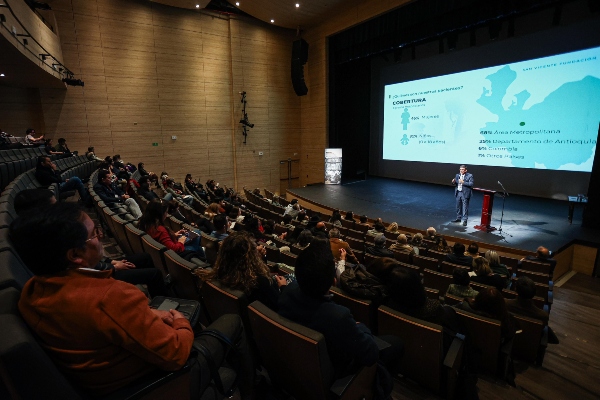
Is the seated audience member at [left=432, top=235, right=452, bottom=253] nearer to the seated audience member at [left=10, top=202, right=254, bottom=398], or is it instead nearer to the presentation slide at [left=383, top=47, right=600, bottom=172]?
the seated audience member at [left=10, top=202, right=254, bottom=398]

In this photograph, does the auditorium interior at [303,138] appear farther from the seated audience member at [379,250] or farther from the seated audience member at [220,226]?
the seated audience member at [220,226]

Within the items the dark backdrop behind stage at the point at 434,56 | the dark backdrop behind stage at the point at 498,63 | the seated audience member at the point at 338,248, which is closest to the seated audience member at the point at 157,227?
the seated audience member at the point at 338,248

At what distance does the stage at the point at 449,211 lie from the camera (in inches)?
247

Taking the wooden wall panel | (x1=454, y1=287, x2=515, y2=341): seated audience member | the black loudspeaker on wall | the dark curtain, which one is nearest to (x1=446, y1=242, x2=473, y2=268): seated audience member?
(x1=454, y1=287, x2=515, y2=341): seated audience member

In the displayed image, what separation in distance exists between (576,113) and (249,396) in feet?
34.1

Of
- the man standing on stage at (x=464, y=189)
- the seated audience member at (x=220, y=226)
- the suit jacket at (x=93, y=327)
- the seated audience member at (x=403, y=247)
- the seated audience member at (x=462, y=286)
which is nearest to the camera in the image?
the suit jacket at (x=93, y=327)

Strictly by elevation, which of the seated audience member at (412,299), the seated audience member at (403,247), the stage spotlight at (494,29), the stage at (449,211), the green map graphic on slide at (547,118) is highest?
the stage spotlight at (494,29)

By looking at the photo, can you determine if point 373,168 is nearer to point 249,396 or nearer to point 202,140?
point 202,140

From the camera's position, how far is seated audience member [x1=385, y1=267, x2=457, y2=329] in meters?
2.07

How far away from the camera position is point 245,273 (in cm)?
196

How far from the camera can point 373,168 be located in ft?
47.6

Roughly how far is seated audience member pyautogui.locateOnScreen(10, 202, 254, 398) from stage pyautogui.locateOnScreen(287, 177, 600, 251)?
6434 mm

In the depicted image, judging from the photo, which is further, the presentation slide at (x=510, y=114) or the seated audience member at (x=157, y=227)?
the presentation slide at (x=510, y=114)

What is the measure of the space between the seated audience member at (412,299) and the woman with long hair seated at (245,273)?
786 millimetres
